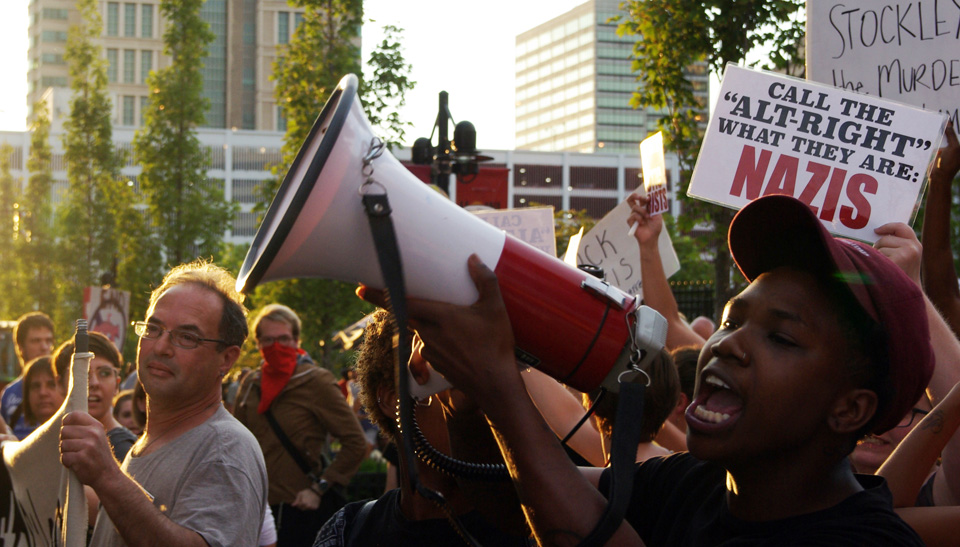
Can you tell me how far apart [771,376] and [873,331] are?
0.17 meters

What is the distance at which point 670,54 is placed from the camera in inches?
319

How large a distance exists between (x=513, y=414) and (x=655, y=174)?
3230 millimetres

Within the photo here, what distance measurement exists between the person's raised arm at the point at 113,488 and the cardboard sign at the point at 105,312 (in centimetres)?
1031

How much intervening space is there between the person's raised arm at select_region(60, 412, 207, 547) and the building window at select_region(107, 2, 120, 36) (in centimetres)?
10265

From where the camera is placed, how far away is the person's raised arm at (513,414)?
148 cm

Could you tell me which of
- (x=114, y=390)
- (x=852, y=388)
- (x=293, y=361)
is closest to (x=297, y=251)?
(x=852, y=388)

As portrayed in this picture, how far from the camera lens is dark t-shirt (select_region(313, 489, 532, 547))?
88.5 inches

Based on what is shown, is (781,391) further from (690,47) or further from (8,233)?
(8,233)

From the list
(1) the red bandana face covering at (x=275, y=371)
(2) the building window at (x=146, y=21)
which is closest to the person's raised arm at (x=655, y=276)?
(1) the red bandana face covering at (x=275, y=371)

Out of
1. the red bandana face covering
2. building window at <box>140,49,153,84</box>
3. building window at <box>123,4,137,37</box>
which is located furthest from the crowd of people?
building window at <box>140,49,153,84</box>

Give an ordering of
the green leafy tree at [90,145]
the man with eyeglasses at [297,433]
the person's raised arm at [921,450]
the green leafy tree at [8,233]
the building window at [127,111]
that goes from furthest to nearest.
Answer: the building window at [127,111] < the green leafy tree at [8,233] < the green leafy tree at [90,145] < the man with eyeglasses at [297,433] < the person's raised arm at [921,450]

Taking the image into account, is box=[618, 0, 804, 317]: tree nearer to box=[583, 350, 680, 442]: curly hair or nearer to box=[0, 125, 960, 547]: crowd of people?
box=[0, 125, 960, 547]: crowd of people

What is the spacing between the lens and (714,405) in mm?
1604

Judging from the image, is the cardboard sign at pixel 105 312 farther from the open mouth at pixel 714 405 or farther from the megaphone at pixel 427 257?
the open mouth at pixel 714 405
